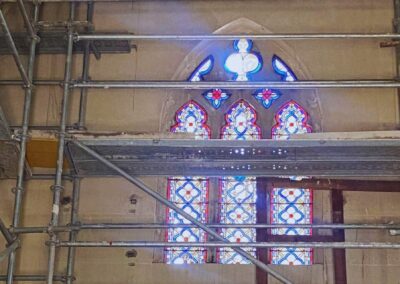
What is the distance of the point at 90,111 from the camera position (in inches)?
297

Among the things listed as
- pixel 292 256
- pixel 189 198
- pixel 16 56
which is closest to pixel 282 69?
pixel 189 198

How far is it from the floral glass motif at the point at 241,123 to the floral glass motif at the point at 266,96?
12 centimetres

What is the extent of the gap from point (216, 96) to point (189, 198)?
3.41ft

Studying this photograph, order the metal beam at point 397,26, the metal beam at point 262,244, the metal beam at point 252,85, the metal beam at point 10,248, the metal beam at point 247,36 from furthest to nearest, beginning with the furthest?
the metal beam at point 397,26 < the metal beam at point 247,36 < the metal beam at point 252,85 < the metal beam at point 10,248 < the metal beam at point 262,244

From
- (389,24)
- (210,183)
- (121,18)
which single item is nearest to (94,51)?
(121,18)

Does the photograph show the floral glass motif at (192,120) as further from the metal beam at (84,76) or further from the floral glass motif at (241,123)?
the metal beam at (84,76)

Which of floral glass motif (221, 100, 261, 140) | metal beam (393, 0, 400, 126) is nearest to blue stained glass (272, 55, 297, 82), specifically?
floral glass motif (221, 100, 261, 140)

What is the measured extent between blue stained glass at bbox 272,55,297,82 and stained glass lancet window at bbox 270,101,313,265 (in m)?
0.25

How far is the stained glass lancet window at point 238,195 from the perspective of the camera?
23.7 feet

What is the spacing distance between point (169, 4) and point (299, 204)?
235cm

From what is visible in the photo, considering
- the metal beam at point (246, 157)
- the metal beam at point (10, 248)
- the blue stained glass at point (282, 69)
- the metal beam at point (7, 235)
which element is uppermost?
the blue stained glass at point (282, 69)

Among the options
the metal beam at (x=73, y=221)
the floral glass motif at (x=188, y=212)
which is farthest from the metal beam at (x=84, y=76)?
the floral glass motif at (x=188, y=212)

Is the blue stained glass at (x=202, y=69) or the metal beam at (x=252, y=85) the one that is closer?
the metal beam at (x=252, y=85)

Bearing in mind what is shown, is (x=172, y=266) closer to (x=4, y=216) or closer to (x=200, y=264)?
(x=200, y=264)
